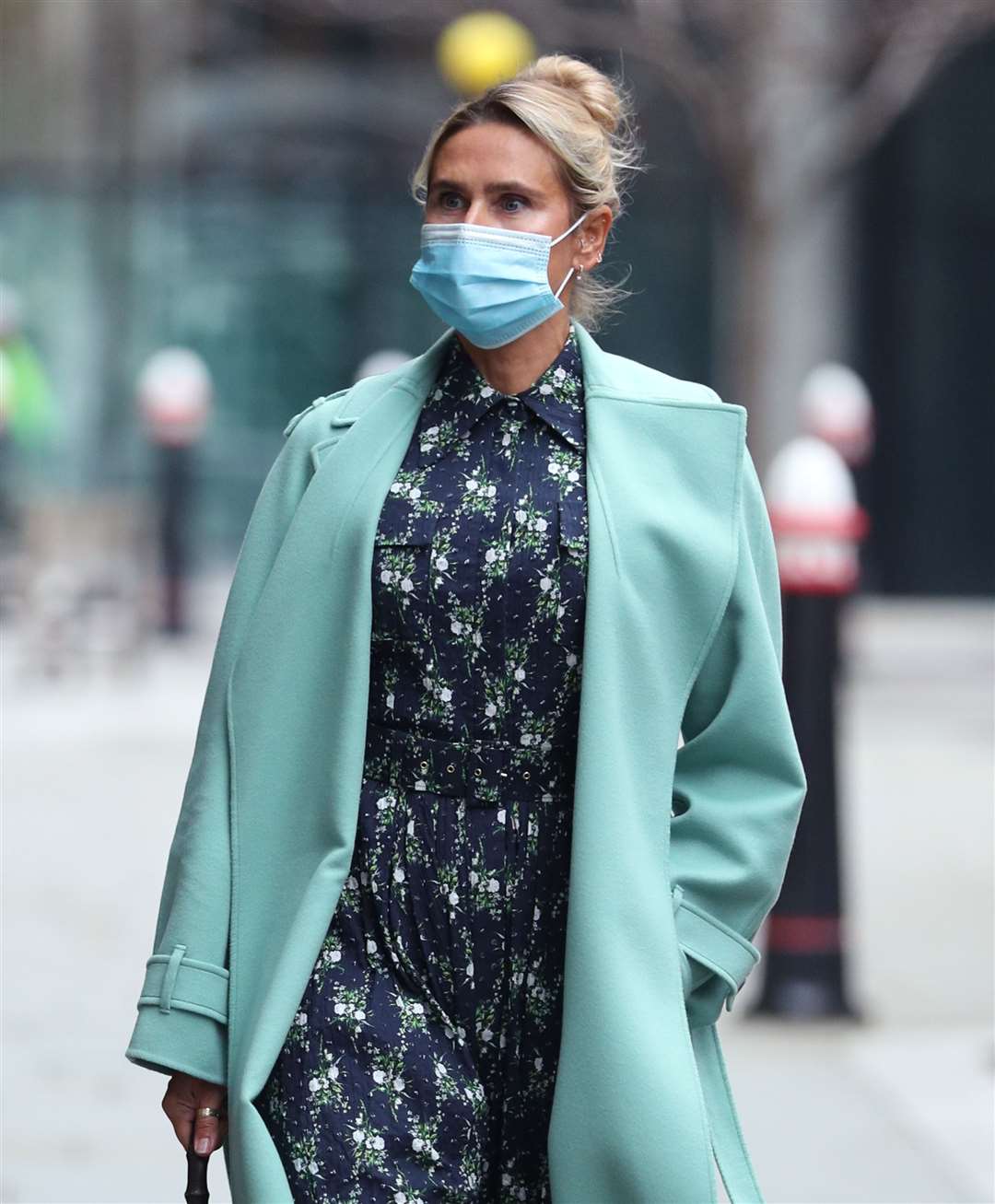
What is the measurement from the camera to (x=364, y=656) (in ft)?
9.50

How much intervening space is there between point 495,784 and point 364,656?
0.23 m

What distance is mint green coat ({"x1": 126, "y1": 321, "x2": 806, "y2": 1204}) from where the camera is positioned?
9.29 feet

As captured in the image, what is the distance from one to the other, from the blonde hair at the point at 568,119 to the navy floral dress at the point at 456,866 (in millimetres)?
354

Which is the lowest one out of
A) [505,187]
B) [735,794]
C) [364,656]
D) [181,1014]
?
[181,1014]

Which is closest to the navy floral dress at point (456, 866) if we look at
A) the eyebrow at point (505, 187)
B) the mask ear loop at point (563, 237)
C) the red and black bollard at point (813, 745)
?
the mask ear loop at point (563, 237)

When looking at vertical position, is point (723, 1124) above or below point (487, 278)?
below

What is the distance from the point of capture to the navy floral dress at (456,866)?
2842 mm

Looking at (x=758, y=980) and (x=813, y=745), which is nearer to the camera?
(x=813, y=745)

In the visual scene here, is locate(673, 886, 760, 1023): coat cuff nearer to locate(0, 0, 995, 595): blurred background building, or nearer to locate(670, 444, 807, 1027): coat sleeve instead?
Result: locate(670, 444, 807, 1027): coat sleeve

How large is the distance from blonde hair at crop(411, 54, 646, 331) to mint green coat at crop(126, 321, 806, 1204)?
0.24 metres

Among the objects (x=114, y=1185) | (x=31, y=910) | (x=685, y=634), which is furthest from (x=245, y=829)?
(x=31, y=910)

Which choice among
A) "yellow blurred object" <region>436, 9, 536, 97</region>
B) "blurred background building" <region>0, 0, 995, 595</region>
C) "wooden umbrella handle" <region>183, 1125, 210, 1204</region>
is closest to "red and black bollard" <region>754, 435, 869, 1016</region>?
"wooden umbrella handle" <region>183, 1125, 210, 1204</region>

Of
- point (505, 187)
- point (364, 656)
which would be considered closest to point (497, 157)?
point (505, 187)

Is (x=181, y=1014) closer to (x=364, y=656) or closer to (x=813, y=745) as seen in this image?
(x=364, y=656)
